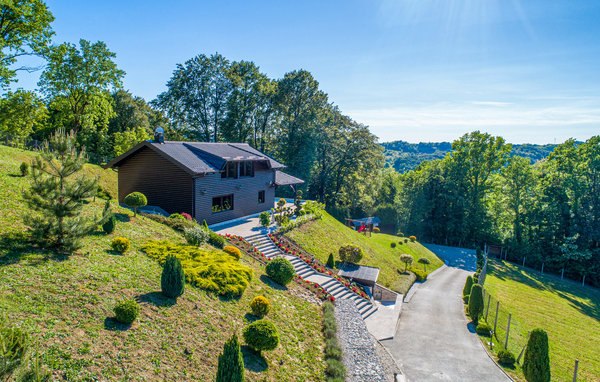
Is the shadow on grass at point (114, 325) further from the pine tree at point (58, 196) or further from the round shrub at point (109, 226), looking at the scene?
the round shrub at point (109, 226)

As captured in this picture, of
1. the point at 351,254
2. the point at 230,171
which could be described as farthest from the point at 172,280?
the point at 230,171

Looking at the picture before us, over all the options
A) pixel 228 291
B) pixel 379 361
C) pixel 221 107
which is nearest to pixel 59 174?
pixel 228 291

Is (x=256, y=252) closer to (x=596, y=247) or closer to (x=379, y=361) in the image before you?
(x=379, y=361)

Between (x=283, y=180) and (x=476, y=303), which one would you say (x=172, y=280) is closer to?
(x=476, y=303)

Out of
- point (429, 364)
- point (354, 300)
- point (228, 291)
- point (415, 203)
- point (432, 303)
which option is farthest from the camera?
point (415, 203)

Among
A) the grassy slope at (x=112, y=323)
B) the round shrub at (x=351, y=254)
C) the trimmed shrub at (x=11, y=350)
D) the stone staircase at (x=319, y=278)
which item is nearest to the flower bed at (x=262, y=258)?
the stone staircase at (x=319, y=278)

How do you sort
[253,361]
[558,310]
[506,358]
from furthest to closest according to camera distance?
[558,310], [506,358], [253,361]
